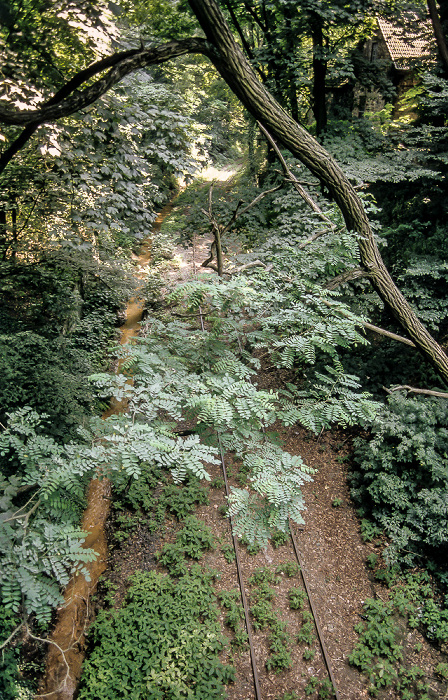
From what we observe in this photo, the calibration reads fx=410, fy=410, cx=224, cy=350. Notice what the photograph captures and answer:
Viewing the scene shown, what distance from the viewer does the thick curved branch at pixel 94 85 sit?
263 centimetres

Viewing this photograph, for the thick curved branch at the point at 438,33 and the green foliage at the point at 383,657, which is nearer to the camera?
the green foliage at the point at 383,657

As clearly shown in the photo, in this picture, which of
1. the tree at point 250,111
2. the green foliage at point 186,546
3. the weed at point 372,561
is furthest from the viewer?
the weed at point 372,561

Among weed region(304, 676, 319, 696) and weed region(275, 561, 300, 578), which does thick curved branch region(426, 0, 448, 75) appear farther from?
weed region(304, 676, 319, 696)

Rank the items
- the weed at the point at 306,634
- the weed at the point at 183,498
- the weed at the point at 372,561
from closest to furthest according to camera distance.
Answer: the weed at the point at 306,634 → the weed at the point at 372,561 → the weed at the point at 183,498

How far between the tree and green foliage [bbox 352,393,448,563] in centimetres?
165

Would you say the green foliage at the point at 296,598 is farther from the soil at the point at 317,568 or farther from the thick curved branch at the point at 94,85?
the thick curved branch at the point at 94,85

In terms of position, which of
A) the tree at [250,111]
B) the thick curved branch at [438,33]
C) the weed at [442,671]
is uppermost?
the thick curved branch at [438,33]

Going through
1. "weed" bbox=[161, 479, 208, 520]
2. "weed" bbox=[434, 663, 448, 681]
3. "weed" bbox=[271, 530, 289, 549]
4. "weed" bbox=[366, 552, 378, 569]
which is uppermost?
"weed" bbox=[161, 479, 208, 520]

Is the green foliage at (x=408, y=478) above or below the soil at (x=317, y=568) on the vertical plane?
above

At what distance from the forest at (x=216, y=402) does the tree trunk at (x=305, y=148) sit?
17 mm

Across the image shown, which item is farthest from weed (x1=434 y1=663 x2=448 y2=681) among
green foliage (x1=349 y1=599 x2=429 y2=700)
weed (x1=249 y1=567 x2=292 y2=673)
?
weed (x1=249 y1=567 x2=292 y2=673)

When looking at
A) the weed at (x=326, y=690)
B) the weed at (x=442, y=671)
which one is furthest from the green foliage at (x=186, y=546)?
the weed at (x=442, y=671)

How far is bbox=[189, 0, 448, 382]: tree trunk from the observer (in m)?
3.23

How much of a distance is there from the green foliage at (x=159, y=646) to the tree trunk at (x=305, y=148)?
166 inches
